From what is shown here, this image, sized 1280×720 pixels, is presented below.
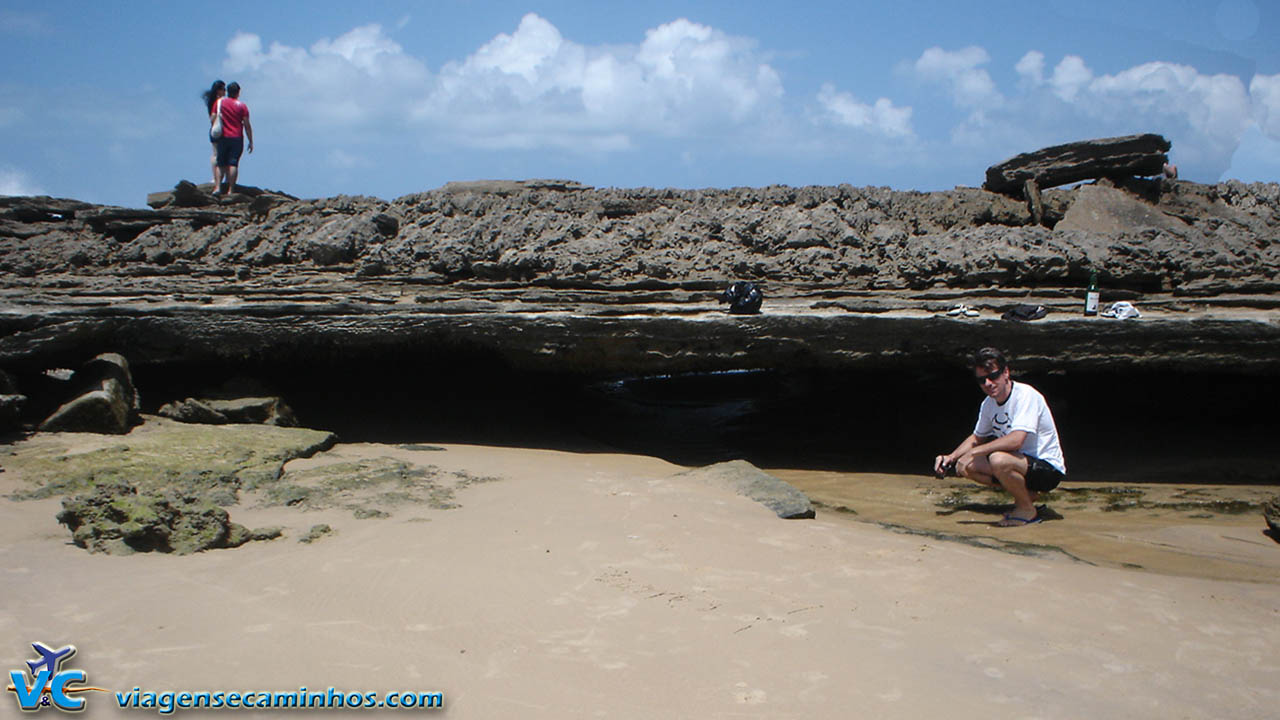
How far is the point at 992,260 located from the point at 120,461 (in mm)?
6081

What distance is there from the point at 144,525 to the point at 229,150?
732cm

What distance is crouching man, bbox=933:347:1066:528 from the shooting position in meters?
5.02

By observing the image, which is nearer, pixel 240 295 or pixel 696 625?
pixel 696 625

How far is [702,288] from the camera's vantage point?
267 inches

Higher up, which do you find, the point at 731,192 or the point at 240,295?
the point at 731,192

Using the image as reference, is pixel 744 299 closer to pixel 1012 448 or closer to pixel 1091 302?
pixel 1012 448

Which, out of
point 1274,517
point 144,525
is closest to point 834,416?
point 1274,517

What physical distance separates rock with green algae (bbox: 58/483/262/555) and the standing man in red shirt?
6873 millimetres

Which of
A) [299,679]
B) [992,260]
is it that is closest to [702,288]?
[992,260]

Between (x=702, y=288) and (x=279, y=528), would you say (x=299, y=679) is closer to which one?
(x=279, y=528)

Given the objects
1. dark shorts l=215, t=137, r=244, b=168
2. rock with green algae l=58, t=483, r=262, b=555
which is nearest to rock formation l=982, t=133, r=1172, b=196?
rock with green algae l=58, t=483, r=262, b=555

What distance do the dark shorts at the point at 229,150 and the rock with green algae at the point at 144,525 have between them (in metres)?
6.91

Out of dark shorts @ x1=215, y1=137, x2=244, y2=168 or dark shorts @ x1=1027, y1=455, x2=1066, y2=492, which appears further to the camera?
dark shorts @ x1=215, y1=137, x2=244, y2=168

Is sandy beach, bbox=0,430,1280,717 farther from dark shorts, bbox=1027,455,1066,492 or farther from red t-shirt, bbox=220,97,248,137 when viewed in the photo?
red t-shirt, bbox=220,97,248,137
